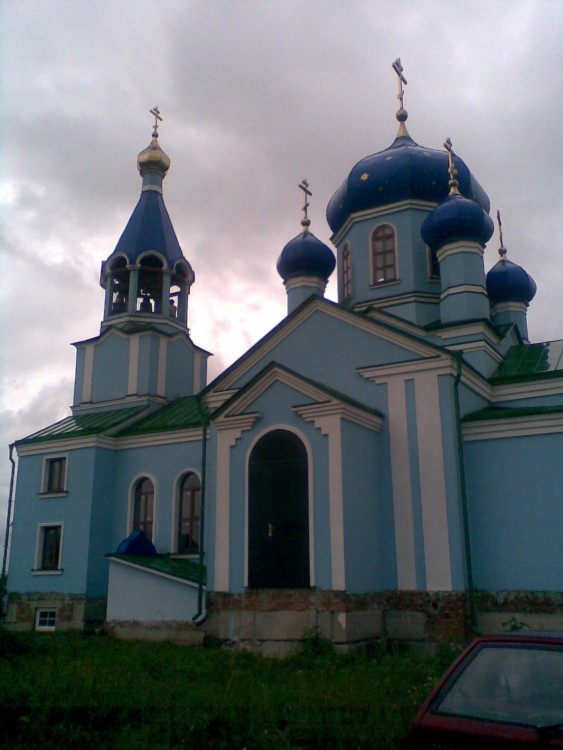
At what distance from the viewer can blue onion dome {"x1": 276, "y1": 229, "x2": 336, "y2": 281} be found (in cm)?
1507

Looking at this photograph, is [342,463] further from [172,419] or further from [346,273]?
[346,273]

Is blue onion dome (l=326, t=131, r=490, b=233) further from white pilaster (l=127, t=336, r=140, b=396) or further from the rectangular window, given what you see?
the rectangular window

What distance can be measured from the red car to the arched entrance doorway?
6881 mm

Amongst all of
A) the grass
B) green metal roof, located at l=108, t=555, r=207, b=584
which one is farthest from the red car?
green metal roof, located at l=108, t=555, r=207, b=584

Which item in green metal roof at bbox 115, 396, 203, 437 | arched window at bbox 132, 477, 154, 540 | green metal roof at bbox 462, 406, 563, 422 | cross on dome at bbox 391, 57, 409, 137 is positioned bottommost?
arched window at bbox 132, 477, 154, 540

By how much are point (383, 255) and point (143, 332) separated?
6001 mm

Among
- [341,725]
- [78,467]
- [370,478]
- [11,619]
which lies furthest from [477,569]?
[11,619]

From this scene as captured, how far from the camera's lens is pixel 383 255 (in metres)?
14.7

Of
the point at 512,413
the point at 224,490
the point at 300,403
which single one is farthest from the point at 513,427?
the point at 224,490

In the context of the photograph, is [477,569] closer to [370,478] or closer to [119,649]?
[370,478]

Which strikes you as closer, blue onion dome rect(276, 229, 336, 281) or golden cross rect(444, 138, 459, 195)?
golden cross rect(444, 138, 459, 195)

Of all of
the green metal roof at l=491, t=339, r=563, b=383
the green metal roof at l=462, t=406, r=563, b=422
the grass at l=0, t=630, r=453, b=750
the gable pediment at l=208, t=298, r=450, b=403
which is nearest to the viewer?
the grass at l=0, t=630, r=453, b=750

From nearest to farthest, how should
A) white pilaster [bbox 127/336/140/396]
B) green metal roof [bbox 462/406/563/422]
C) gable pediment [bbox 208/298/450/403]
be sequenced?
green metal roof [bbox 462/406/563/422] < gable pediment [bbox 208/298/450/403] < white pilaster [bbox 127/336/140/396]

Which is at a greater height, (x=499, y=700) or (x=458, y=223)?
(x=458, y=223)
